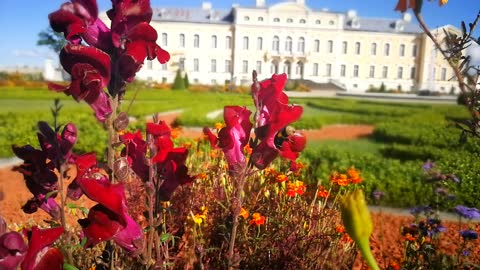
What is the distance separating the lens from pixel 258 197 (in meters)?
1.84

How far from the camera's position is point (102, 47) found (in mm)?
845

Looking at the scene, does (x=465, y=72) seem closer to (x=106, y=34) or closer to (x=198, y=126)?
(x=106, y=34)

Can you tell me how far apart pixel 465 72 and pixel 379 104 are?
12.2 metres

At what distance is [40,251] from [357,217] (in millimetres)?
425

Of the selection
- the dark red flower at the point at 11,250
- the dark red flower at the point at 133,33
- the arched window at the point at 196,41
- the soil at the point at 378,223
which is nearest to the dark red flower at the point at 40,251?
the dark red flower at the point at 11,250

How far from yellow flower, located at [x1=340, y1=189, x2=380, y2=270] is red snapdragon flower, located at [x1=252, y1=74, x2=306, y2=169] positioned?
1.31 ft

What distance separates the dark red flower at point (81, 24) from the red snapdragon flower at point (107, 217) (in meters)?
0.29

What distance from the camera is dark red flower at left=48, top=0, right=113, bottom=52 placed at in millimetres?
778

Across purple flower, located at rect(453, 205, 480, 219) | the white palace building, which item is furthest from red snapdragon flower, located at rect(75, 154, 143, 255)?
the white palace building

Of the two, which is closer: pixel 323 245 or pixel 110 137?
pixel 110 137

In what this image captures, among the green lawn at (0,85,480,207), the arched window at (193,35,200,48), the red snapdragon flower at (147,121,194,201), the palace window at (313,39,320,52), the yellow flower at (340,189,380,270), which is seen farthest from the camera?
the palace window at (313,39,320,52)

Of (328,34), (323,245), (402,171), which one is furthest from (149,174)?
(328,34)

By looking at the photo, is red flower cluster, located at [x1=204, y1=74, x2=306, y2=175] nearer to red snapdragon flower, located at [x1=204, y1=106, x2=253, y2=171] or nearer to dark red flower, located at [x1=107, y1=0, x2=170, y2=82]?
red snapdragon flower, located at [x1=204, y1=106, x2=253, y2=171]

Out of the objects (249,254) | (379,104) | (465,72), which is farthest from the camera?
(379,104)
